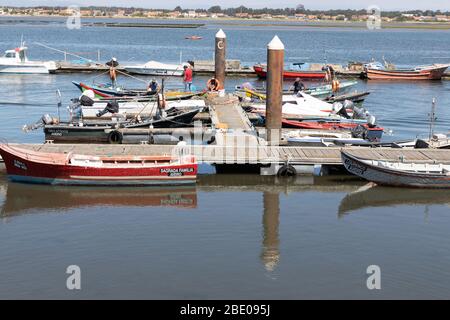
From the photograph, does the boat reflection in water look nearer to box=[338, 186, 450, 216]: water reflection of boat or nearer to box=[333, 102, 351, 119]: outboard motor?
box=[338, 186, 450, 216]: water reflection of boat

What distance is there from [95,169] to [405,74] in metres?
39.8

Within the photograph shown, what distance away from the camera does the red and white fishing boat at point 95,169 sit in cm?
2281

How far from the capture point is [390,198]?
23.0 metres

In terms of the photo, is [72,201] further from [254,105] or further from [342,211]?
[254,105]

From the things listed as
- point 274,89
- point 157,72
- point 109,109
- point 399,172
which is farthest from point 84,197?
point 157,72

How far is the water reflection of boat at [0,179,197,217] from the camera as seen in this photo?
21.5m

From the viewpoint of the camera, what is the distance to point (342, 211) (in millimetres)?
21641

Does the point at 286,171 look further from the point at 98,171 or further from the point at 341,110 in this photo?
the point at 341,110

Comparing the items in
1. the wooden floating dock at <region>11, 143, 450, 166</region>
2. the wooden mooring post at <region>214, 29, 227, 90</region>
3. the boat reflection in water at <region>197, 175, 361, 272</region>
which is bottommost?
the boat reflection in water at <region>197, 175, 361, 272</region>

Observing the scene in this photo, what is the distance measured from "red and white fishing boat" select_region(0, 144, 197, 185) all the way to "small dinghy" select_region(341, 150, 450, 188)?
5130 millimetres

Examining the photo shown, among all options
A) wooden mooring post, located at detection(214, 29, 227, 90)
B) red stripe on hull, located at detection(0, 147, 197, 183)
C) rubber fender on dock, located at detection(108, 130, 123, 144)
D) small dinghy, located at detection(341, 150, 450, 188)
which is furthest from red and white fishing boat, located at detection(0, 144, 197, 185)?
wooden mooring post, located at detection(214, 29, 227, 90)

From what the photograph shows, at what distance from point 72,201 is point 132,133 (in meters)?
6.95

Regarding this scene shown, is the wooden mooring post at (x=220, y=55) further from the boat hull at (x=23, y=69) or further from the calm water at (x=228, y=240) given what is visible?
the boat hull at (x=23, y=69)
